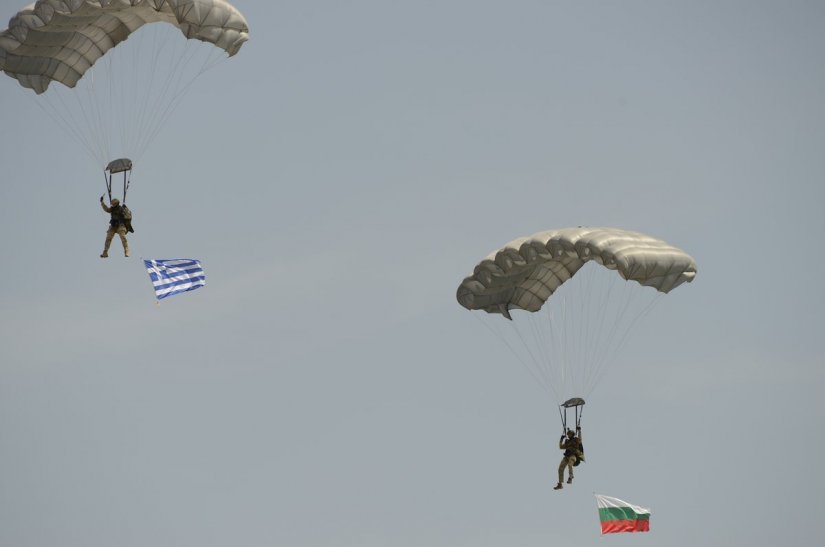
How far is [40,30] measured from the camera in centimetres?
4247

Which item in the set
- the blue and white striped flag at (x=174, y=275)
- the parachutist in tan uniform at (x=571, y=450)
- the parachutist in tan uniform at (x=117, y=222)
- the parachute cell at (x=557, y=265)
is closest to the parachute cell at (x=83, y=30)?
the parachutist in tan uniform at (x=117, y=222)

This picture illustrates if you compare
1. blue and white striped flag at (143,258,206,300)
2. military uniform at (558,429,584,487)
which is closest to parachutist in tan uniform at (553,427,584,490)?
military uniform at (558,429,584,487)

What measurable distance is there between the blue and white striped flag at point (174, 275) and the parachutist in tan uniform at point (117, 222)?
179 cm

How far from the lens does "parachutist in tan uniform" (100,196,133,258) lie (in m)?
43.8

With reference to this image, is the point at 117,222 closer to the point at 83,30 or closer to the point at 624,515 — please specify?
the point at 83,30

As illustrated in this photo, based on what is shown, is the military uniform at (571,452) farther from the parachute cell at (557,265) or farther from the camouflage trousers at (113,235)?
the camouflage trousers at (113,235)

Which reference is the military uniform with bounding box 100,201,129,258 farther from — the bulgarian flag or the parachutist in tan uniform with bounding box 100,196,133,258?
the bulgarian flag

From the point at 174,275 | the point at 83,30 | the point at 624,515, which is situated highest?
the point at 83,30

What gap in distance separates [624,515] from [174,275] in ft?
→ 38.8

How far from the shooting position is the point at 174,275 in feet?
151

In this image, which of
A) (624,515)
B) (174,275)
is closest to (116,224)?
(174,275)

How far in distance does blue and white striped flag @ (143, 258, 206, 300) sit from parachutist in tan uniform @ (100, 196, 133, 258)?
179cm

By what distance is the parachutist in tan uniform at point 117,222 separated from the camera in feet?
144

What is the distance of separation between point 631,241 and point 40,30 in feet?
43.5
